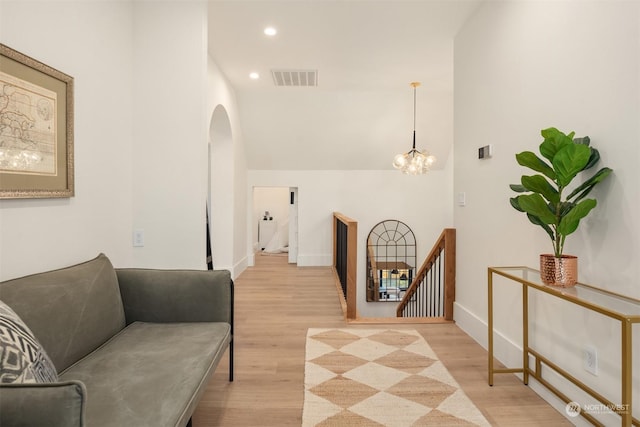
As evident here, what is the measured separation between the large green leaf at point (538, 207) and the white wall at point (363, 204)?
5.09m

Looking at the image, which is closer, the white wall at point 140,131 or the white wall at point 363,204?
the white wall at point 140,131

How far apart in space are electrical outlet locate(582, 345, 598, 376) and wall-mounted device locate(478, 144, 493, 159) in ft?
4.93

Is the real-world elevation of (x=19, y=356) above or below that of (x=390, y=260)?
above

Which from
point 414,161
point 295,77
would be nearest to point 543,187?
point 295,77

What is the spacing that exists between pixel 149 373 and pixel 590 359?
208 cm

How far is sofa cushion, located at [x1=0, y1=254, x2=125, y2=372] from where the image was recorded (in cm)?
147

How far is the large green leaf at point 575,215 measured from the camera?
5.45 feet

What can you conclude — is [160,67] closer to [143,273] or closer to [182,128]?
[182,128]

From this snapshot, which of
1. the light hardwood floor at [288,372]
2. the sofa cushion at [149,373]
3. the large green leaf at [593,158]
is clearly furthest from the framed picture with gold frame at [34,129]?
the large green leaf at [593,158]

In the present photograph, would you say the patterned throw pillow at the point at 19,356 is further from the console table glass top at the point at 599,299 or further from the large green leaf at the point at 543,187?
the large green leaf at the point at 543,187

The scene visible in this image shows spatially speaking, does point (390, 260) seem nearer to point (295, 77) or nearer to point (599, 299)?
point (295, 77)

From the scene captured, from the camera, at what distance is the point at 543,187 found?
181 centimetres

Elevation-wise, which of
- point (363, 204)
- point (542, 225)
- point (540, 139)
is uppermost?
point (540, 139)

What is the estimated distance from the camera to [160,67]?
2641 mm
